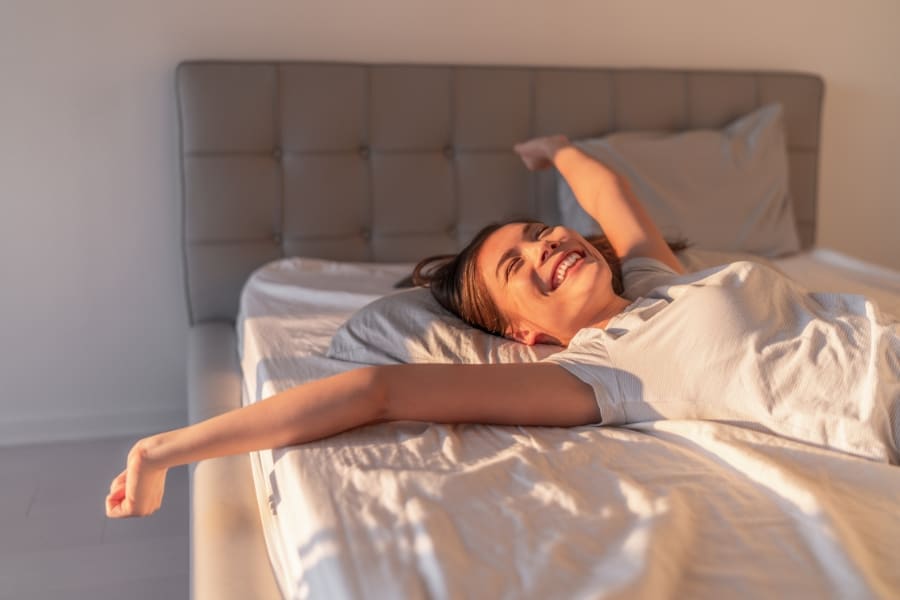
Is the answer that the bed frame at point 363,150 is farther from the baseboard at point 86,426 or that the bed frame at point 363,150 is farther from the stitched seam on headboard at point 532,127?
the baseboard at point 86,426

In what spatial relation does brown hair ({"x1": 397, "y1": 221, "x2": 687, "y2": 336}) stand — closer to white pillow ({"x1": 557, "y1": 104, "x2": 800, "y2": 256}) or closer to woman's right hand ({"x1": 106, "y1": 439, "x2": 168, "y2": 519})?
woman's right hand ({"x1": 106, "y1": 439, "x2": 168, "y2": 519})

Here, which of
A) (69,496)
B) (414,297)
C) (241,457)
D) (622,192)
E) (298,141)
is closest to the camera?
(241,457)

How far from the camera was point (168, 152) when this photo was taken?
2340 mm

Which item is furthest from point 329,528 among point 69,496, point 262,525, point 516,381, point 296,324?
point 69,496

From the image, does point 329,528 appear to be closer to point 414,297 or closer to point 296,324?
point 414,297

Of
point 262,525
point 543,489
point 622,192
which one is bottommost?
point 262,525

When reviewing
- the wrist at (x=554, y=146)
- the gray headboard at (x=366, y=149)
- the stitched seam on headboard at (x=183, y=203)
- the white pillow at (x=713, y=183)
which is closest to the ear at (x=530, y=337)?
the wrist at (x=554, y=146)

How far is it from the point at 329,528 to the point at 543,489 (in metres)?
0.27

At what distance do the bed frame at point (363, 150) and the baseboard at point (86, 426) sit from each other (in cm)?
32

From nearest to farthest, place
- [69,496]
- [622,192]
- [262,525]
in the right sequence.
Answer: [262,525]
[622,192]
[69,496]

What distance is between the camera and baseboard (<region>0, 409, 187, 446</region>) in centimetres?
237

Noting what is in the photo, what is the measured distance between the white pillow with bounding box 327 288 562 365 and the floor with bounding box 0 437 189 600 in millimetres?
609

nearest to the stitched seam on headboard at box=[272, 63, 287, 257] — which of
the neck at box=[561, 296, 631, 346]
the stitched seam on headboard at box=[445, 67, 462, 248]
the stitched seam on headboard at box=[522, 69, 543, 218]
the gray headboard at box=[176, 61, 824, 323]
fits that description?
the gray headboard at box=[176, 61, 824, 323]

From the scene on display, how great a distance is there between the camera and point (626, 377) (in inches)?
53.1
